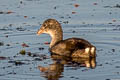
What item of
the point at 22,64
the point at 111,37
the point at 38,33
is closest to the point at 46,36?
the point at 38,33

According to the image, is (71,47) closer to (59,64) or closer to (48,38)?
(59,64)

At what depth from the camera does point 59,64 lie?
1527cm

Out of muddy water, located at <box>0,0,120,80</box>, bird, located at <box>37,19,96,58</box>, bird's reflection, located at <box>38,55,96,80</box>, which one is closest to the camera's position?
bird's reflection, located at <box>38,55,96,80</box>

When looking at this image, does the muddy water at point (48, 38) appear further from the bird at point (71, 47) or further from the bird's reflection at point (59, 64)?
the bird at point (71, 47)

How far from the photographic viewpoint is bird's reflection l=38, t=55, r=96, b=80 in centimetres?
1395

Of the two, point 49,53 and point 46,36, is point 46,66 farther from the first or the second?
point 46,36

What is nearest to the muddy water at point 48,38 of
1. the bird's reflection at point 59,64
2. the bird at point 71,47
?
the bird's reflection at point 59,64

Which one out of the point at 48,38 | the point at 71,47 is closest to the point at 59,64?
the point at 71,47

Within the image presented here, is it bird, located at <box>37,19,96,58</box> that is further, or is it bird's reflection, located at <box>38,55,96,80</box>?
bird, located at <box>37,19,96,58</box>

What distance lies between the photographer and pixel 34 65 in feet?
49.1

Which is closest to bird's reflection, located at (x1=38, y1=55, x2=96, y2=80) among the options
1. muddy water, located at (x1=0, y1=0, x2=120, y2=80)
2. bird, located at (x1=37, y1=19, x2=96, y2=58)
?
muddy water, located at (x1=0, y1=0, x2=120, y2=80)

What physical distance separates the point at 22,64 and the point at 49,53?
2.21 metres

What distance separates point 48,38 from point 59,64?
4.37 metres

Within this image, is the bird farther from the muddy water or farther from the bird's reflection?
the muddy water
